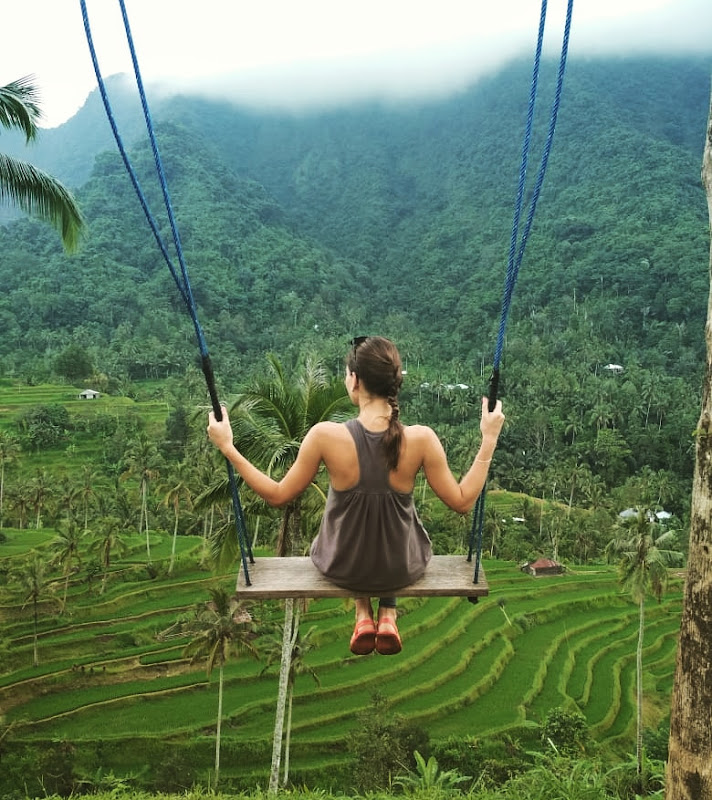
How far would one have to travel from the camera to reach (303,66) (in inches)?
6462

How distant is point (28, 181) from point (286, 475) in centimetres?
563

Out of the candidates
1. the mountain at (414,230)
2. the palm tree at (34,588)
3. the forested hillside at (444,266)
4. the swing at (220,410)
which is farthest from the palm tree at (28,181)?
the mountain at (414,230)

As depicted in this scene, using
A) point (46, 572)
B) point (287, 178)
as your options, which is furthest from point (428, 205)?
point (46, 572)

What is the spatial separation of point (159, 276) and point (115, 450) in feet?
118

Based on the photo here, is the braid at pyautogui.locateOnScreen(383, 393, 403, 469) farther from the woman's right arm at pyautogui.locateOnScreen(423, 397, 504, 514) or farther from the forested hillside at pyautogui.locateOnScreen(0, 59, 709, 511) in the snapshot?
the forested hillside at pyautogui.locateOnScreen(0, 59, 709, 511)

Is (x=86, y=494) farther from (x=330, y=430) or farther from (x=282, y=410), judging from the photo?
(x=330, y=430)

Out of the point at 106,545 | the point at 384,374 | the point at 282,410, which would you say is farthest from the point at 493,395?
the point at 106,545

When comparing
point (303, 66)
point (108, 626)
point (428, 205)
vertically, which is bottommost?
point (108, 626)

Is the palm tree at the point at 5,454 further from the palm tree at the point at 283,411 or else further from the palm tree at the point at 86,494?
the palm tree at the point at 283,411

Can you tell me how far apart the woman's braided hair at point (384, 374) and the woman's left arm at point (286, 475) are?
0.65 feet

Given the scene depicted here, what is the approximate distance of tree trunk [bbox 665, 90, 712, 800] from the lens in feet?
7.64

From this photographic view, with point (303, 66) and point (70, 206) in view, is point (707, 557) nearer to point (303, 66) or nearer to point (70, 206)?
point (70, 206)

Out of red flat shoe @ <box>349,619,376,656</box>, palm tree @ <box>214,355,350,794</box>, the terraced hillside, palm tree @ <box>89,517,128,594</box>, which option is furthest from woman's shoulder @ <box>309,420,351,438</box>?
palm tree @ <box>89,517,128,594</box>

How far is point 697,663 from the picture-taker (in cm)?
235
